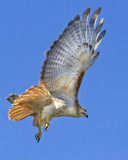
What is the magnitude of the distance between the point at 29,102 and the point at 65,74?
1257mm

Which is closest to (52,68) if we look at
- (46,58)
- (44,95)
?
(46,58)

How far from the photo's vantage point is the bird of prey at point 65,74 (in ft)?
36.6

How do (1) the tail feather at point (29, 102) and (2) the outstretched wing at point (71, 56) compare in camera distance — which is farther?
(2) the outstretched wing at point (71, 56)

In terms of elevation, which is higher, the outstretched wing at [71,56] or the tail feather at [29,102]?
the outstretched wing at [71,56]

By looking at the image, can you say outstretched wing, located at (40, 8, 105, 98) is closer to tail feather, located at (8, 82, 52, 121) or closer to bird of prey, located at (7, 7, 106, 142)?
bird of prey, located at (7, 7, 106, 142)

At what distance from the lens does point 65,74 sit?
11.7m

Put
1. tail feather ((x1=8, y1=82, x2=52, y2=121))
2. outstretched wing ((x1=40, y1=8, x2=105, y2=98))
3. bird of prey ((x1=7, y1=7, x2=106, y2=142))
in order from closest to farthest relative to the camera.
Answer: tail feather ((x1=8, y1=82, x2=52, y2=121)) < bird of prey ((x1=7, y1=7, x2=106, y2=142)) < outstretched wing ((x1=40, y1=8, x2=105, y2=98))

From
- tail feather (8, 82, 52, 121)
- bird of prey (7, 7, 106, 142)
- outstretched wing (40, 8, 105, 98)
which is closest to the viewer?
tail feather (8, 82, 52, 121)

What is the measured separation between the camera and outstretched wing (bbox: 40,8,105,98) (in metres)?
11.7

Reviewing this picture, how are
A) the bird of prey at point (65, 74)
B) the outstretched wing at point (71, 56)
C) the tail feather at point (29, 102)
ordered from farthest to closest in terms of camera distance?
the outstretched wing at point (71, 56), the bird of prey at point (65, 74), the tail feather at point (29, 102)

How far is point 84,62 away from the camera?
11805 mm

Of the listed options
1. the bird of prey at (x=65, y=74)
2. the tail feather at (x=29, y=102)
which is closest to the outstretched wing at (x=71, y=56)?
the bird of prey at (x=65, y=74)

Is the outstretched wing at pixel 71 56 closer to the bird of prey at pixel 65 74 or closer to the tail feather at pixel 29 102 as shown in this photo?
the bird of prey at pixel 65 74

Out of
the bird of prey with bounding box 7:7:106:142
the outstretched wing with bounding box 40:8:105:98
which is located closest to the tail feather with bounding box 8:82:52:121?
the bird of prey with bounding box 7:7:106:142
